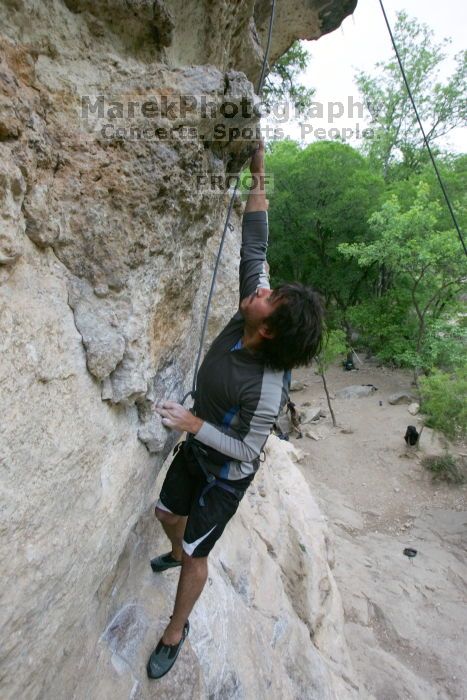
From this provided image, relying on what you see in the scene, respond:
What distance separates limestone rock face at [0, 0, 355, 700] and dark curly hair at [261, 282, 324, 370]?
0.63 m

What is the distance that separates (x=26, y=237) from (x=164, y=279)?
0.76 metres

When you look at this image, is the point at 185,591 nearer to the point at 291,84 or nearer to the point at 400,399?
the point at 291,84

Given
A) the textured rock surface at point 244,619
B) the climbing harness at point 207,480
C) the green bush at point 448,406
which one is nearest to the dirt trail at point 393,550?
the textured rock surface at point 244,619

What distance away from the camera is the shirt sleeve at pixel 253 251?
8.26 ft

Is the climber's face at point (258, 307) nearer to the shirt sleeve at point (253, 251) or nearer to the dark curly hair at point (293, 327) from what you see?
the dark curly hair at point (293, 327)

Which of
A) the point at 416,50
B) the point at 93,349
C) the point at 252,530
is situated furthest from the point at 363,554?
the point at 416,50

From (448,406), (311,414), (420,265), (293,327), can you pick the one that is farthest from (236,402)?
(420,265)

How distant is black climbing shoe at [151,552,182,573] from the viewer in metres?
2.75

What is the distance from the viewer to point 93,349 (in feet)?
5.80

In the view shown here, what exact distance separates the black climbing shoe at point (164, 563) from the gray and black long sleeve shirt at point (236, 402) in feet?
3.06

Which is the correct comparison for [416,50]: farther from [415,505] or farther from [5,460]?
[5,460]

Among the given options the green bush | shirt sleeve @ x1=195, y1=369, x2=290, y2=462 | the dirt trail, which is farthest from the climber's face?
the green bush

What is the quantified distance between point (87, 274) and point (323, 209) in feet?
54.0

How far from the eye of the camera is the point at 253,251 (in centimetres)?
261
